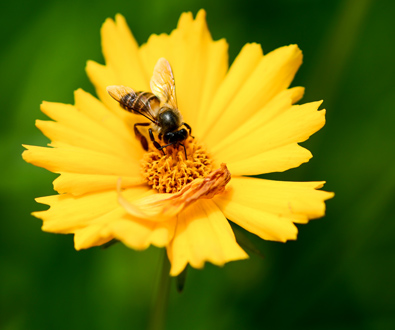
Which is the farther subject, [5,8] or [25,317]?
[5,8]

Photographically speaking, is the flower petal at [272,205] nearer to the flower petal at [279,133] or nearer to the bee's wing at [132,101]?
the flower petal at [279,133]

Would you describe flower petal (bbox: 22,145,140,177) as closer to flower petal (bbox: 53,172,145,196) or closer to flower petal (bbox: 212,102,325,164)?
flower petal (bbox: 53,172,145,196)

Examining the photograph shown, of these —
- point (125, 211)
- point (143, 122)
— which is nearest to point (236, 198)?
point (125, 211)

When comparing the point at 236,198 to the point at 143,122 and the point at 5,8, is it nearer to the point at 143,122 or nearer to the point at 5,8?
the point at 143,122

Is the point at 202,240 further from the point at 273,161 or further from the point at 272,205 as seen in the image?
the point at 273,161

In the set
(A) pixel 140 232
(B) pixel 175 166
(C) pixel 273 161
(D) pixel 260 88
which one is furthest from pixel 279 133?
(A) pixel 140 232

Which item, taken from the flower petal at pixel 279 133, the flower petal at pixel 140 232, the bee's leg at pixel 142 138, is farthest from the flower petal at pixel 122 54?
the flower petal at pixel 140 232

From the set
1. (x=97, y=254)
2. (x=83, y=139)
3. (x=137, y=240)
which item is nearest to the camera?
(x=137, y=240)

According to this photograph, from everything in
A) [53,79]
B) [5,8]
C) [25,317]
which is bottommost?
[25,317]
